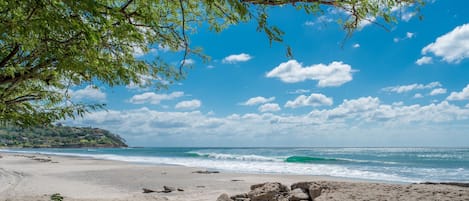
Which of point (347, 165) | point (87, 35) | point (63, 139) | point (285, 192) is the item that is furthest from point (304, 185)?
point (63, 139)

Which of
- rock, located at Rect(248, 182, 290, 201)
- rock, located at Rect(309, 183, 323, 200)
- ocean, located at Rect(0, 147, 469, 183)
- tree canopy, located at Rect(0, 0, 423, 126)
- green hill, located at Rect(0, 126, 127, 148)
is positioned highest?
green hill, located at Rect(0, 126, 127, 148)

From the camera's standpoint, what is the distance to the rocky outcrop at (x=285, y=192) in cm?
550

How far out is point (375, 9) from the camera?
424cm

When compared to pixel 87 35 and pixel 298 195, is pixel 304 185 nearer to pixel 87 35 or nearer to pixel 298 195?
pixel 298 195

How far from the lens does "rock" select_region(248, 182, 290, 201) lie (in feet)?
20.0

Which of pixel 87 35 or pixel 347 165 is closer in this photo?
pixel 87 35

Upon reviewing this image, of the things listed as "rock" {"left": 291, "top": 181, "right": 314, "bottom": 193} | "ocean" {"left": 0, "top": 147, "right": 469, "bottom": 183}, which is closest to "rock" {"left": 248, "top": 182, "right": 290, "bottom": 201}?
"rock" {"left": 291, "top": 181, "right": 314, "bottom": 193}

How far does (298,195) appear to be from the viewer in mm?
5594

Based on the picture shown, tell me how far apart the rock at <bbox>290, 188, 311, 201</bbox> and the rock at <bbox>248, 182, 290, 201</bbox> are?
238 mm

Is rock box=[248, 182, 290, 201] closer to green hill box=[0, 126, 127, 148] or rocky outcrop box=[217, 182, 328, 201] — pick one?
rocky outcrop box=[217, 182, 328, 201]

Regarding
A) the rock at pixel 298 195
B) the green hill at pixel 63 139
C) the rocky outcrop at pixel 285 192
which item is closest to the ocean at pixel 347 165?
the rocky outcrop at pixel 285 192

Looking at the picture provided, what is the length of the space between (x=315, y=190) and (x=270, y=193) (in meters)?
0.99

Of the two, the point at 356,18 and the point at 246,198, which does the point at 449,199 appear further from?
the point at 246,198

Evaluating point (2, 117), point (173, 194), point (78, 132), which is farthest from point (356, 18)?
point (78, 132)
